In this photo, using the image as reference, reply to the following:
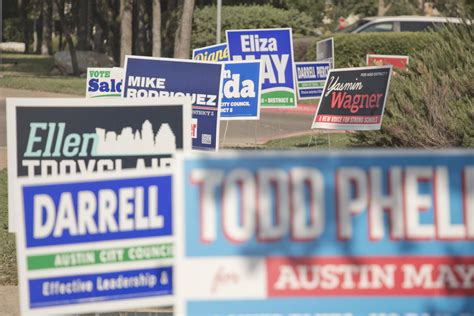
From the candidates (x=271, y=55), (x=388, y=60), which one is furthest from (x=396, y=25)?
(x=271, y=55)

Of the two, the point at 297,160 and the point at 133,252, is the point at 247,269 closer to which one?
the point at 297,160

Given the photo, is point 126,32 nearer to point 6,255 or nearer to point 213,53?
point 213,53

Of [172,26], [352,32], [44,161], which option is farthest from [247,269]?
[172,26]

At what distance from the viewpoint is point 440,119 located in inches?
560

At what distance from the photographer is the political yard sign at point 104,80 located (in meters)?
13.5

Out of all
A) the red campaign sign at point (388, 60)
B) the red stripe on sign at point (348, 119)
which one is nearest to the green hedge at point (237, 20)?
the red campaign sign at point (388, 60)

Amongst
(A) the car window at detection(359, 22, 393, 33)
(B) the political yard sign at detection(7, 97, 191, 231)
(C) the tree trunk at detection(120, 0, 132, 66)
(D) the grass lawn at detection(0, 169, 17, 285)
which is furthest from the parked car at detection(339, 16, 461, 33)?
(B) the political yard sign at detection(7, 97, 191, 231)

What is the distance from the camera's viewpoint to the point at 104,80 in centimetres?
1363

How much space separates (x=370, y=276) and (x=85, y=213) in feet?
4.31

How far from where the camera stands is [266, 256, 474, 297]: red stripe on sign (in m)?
4.34

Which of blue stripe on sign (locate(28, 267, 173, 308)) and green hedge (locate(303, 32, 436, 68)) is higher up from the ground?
green hedge (locate(303, 32, 436, 68))

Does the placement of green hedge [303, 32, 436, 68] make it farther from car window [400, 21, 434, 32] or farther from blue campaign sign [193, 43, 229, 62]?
blue campaign sign [193, 43, 229, 62]

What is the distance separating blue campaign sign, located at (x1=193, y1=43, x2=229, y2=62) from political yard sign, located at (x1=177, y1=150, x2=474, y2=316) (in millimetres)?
11773

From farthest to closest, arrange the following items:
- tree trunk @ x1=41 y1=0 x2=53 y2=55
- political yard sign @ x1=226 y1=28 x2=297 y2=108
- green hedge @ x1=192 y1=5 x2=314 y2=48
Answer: tree trunk @ x1=41 y1=0 x2=53 y2=55
green hedge @ x1=192 y1=5 x2=314 y2=48
political yard sign @ x1=226 y1=28 x2=297 y2=108
